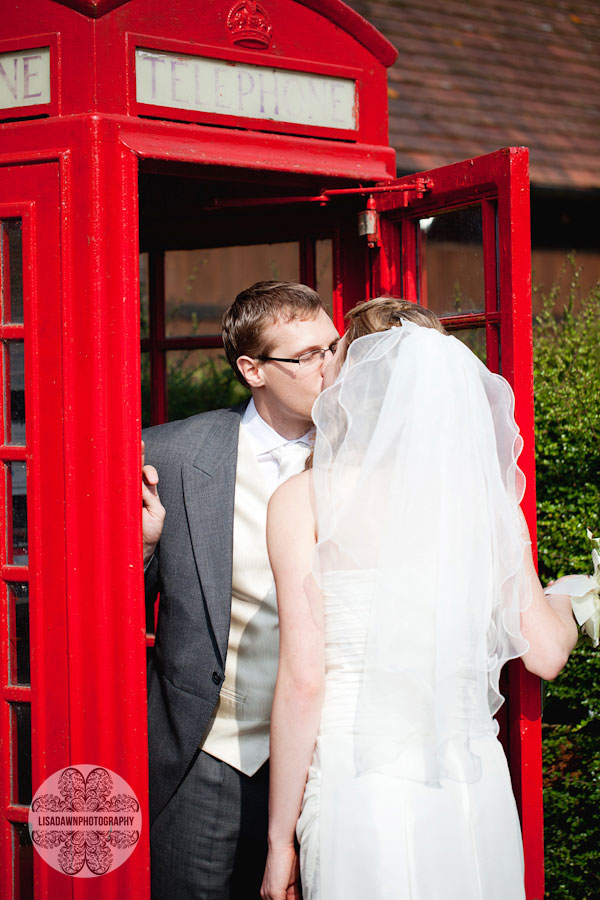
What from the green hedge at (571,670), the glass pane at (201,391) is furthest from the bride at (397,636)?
the glass pane at (201,391)

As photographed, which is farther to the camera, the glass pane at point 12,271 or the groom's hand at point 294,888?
the glass pane at point 12,271

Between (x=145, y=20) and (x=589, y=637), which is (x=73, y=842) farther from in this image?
(x=145, y=20)

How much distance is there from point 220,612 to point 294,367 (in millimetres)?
771

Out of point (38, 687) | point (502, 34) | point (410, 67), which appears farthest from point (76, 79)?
point (502, 34)

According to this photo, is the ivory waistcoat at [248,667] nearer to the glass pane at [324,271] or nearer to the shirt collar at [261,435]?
the shirt collar at [261,435]

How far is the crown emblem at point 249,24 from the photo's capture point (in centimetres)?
261

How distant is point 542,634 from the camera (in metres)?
2.27

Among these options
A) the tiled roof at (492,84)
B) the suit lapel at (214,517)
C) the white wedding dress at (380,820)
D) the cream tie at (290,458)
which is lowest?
the white wedding dress at (380,820)

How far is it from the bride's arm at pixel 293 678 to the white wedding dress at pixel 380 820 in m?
0.04

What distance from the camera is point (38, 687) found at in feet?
8.17

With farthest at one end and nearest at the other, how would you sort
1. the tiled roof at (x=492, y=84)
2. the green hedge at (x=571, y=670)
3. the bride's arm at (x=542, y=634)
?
the tiled roof at (x=492, y=84) < the green hedge at (x=571, y=670) < the bride's arm at (x=542, y=634)

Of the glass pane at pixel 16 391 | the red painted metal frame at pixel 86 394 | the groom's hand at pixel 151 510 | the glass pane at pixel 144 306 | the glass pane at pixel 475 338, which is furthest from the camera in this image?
the glass pane at pixel 144 306

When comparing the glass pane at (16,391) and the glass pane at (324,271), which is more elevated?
the glass pane at (324,271)

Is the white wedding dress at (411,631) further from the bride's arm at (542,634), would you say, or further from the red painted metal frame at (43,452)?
the red painted metal frame at (43,452)
